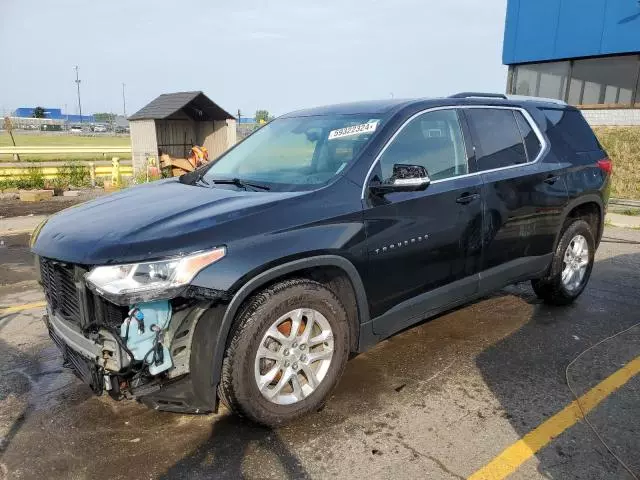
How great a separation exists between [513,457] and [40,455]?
2.48m

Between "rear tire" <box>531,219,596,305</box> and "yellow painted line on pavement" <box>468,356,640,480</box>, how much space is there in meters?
1.21

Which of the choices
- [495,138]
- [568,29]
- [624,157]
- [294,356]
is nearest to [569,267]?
[495,138]

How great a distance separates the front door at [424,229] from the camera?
3262 millimetres

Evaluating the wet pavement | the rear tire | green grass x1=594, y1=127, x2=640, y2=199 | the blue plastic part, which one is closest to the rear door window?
the rear tire

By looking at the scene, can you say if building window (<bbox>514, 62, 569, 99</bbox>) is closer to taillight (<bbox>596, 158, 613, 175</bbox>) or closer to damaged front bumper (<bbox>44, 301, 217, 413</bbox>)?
taillight (<bbox>596, 158, 613, 175</bbox>)

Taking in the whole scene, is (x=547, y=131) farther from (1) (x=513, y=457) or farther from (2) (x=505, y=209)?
(1) (x=513, y=457)

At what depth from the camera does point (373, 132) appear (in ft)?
11.3

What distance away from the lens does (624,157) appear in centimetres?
1483

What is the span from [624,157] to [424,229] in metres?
14.0

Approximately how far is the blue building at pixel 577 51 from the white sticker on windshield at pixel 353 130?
15.1 meters

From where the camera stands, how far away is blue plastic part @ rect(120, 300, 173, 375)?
100 inches

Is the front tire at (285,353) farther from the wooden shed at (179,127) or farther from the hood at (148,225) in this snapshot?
the wooden shed at (179,127)

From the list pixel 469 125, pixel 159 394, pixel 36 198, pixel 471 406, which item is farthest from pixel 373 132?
pixel 36 198

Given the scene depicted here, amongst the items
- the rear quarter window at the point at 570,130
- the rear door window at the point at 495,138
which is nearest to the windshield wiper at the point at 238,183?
the rear door window at the point at 495,138
